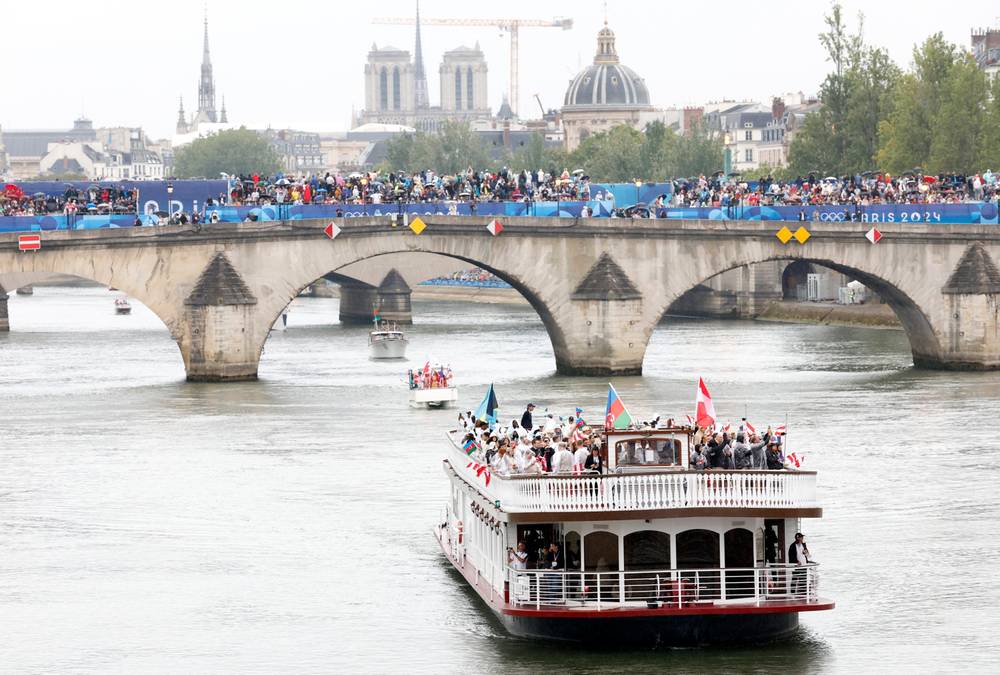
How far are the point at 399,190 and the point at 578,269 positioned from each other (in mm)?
7937

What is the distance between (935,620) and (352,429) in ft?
94.3

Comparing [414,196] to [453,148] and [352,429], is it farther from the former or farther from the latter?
[453,148]

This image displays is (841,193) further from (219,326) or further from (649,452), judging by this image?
(649,452)

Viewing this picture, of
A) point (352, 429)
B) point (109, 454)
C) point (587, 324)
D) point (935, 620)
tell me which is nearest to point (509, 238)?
point (587, 324)

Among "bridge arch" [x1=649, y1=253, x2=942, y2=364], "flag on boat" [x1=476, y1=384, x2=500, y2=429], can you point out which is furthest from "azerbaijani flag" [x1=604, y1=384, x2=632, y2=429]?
"bridge arch" [x1=649, y1=253, x2=942, y2=364]

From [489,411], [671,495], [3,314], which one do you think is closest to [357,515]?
[489,411]

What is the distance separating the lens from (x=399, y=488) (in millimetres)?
55594

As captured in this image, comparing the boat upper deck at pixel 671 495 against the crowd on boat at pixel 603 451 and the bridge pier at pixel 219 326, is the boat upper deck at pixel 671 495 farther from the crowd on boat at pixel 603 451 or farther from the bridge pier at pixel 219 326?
the bridge pier at pixel 219 326

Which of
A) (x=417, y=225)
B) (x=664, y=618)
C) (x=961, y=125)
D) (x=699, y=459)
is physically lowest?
(x=664, y=618)

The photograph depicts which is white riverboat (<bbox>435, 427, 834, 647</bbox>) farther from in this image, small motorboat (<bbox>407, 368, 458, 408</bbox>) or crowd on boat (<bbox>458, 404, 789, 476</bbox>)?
small motorboat (<bbox>407, 368, 458, 408</bbox>)

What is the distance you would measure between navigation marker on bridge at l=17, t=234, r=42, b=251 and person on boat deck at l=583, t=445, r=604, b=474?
1604 inches

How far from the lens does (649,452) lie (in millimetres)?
39438

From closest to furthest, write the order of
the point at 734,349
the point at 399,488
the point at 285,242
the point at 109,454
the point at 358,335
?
the point at 399,488 → the point at 109,454 → the point at 285,242 → the point at 734,349 → the point at 358,335

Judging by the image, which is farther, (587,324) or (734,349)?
(734,349)
